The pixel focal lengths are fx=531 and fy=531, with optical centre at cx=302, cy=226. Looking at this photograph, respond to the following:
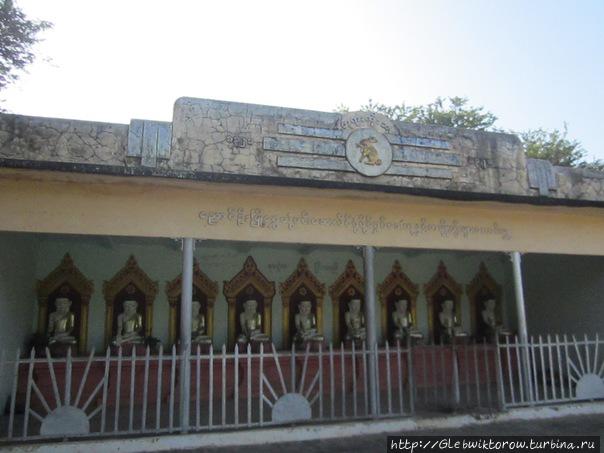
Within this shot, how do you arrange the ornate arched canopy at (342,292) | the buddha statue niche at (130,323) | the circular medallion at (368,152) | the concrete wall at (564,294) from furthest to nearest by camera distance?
the ornate arched canopy at (342,292), the concrete wall at (564,294), the buddha statue niche at (130,323), the circular medallion at (368,152)

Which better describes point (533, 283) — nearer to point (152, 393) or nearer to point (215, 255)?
point (215, 255)

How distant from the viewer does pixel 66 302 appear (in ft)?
29.9

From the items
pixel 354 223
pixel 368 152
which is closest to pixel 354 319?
pixel 354 223

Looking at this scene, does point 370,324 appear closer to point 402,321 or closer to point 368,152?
point 368,152

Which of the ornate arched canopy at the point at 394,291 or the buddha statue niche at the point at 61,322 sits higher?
the ornate arched canopy at the point at 394,291

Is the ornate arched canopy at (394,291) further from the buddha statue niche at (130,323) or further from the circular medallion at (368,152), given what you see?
the buddha statue niche at (130,323)

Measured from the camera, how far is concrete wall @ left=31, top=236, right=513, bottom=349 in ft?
31.1

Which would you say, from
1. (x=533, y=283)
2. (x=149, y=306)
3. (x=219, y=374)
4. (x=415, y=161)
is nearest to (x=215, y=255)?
(x=149, y=306)

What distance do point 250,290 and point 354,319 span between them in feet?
7.11

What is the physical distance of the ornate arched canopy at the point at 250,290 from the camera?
33.3 ft

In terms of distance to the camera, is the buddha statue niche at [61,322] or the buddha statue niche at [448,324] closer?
the buddha statue niche at [61,322]

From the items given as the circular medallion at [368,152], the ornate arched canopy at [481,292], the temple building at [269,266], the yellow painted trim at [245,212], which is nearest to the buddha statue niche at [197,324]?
the temple building at [269,266]

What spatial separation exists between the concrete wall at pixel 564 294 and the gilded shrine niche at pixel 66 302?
8916mm

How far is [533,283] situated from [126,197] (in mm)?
8727
